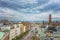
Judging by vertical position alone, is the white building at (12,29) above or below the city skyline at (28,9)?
below

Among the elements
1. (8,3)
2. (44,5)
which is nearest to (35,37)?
(44,5)

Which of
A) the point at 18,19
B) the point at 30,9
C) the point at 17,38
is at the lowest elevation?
the point at 17,38

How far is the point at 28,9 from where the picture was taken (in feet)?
7.22

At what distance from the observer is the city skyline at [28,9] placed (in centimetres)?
218

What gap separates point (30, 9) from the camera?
86.5 inches

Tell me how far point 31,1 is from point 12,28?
599 mm

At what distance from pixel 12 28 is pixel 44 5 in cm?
72

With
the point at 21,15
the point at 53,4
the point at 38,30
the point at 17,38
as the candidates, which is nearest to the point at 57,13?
the point at 53,4

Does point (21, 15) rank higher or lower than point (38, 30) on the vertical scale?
higher

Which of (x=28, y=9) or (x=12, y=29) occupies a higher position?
(x=28, y=9)

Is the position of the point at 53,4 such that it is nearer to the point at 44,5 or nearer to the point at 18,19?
the point at 44,5

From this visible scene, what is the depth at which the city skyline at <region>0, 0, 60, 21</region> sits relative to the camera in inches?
85.7

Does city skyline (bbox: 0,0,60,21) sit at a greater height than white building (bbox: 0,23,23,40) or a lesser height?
greater

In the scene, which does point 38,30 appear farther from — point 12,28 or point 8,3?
point 8,3
